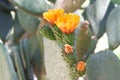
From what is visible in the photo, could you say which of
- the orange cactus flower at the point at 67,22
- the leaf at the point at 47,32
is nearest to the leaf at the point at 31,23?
the leaf at the point at 47,32

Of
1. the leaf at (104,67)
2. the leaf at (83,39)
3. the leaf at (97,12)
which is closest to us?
the leaf at (104,67)

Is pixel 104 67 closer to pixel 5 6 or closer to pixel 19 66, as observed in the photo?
pixel 19 66

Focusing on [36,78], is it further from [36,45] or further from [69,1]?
[69,1]

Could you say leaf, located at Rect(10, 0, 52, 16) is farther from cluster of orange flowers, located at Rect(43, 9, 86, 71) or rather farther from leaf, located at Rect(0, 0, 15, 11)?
leaf, located at Rect(0, 0, 15, 11)

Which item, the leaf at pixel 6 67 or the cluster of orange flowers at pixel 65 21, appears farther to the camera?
the leaf at pixel 6 67

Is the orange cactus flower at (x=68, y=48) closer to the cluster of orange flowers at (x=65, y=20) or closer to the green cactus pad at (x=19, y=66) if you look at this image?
the cluster of orange flowers at (x=65, y=20)

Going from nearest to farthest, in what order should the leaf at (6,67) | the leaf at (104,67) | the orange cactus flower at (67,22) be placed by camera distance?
the orange cactus flower at (67,22) → the leaf at (104,67) → the leaf at (6,67)

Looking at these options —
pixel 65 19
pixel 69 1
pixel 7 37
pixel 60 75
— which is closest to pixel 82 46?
pixel 69 1

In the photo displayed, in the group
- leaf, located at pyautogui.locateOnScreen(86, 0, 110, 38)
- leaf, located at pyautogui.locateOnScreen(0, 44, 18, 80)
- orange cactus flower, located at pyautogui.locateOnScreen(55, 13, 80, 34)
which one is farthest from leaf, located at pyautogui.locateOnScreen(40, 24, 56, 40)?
leaf, located at pyautogui.locateOnScreen(86, 0, 110, 38)
